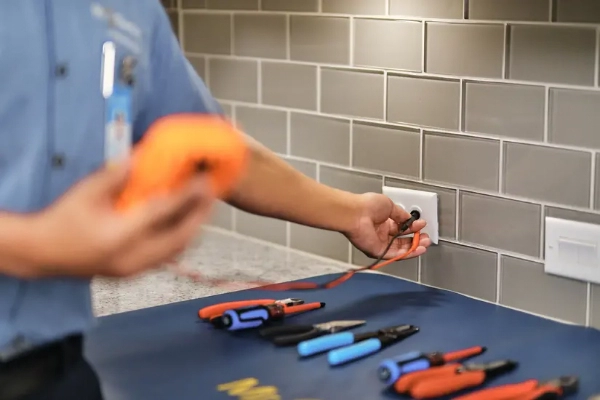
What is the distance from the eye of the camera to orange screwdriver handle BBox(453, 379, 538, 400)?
917 mm

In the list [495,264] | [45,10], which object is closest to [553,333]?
[495,264]

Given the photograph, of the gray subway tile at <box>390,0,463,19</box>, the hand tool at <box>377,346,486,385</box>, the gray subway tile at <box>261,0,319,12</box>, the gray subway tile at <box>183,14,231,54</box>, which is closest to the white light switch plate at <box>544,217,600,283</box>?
the hand tool at <box>377,346,486,385</box>

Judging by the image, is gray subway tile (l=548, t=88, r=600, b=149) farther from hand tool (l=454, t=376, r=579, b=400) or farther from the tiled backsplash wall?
hand tool (l=454, t=376, r=579, b=400)

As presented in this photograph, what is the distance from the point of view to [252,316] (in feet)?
3.84

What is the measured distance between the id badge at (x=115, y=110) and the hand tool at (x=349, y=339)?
35 centimetres

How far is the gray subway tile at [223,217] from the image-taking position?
1763 mm

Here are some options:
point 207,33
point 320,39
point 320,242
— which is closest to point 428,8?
point 320,39

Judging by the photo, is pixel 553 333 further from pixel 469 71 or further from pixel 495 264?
pixel 469 71

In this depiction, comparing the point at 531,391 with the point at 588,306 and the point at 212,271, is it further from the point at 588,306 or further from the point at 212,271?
the point at 212,271

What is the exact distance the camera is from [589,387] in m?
0.97

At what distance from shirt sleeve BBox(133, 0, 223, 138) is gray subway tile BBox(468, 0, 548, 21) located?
1.43 ft

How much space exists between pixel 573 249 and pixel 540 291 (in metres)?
0.08

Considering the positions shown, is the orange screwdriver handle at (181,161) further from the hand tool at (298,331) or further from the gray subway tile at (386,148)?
the gray subway tile at (386,148)

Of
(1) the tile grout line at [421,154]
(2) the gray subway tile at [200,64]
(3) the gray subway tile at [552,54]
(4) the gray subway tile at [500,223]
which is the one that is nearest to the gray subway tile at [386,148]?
(1) the tile grout line at [421,154]
